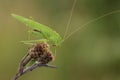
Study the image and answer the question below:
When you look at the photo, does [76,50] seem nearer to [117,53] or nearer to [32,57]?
[117,53]

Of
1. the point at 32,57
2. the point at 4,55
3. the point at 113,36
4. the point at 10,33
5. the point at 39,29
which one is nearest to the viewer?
the point at 32,57

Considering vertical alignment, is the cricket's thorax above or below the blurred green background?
above

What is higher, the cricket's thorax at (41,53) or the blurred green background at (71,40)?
the cricket's thorax at (41,53)

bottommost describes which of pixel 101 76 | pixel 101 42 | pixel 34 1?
pixel 101 76

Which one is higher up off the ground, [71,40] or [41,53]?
[41,53]

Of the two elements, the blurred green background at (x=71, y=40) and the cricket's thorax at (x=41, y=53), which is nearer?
the cricket's thorax at (x=41, y=53)

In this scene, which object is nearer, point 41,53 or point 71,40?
point 41,53

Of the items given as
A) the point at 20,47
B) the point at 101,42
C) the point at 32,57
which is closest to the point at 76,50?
the point at 101,42

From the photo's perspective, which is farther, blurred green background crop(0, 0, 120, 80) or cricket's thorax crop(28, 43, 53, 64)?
blurred green background crop(0, 0, 120, 80)
